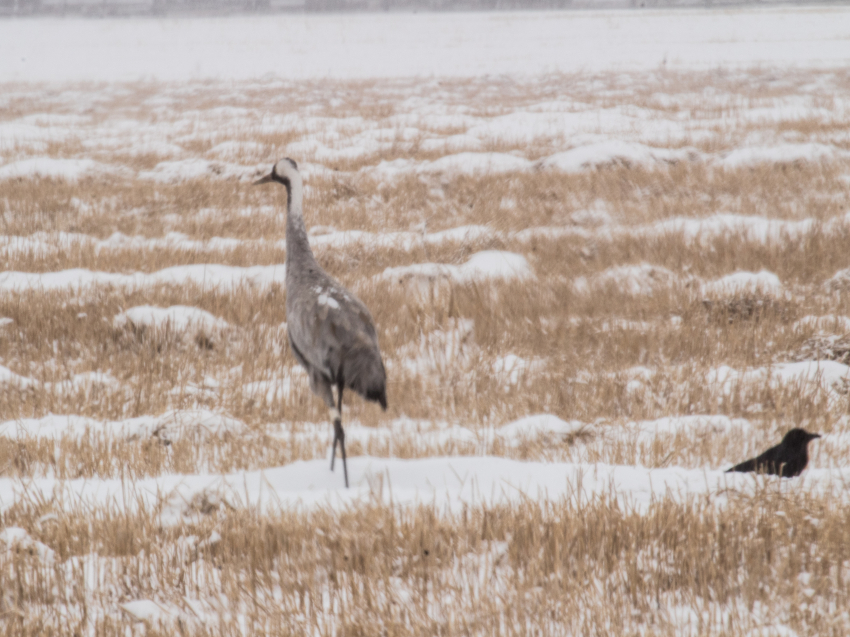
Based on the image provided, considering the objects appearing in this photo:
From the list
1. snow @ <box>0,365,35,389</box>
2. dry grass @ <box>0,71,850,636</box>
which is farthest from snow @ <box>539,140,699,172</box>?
snow @ <box>0,365,35,389</box>

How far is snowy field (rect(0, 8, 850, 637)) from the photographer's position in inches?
87.2

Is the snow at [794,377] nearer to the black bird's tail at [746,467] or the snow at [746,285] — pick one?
the black bird's tail at [746,467]

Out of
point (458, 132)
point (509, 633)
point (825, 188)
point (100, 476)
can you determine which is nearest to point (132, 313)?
point (100, 476)

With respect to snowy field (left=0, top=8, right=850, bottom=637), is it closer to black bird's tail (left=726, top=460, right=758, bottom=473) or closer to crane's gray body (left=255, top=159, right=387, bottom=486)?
black bird's tail (left=726, top=460, right=758, bottom=473)

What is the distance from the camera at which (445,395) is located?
427cm

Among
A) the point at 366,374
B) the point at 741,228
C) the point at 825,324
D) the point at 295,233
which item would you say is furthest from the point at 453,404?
the point at 741,228

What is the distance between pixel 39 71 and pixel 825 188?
4631 centimetres

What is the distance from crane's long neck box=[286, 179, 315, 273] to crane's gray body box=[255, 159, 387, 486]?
0.09 meters

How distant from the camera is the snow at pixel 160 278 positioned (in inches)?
242

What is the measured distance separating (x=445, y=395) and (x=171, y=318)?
2435 millimetres

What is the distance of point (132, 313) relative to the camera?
210 inches

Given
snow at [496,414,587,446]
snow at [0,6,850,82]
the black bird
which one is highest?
snow at [0,6,850,82]

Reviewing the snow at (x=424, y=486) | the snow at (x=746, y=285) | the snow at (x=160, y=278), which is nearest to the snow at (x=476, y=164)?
the snow at (x=160, y=278)

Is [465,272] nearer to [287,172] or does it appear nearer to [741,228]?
[287,172]
